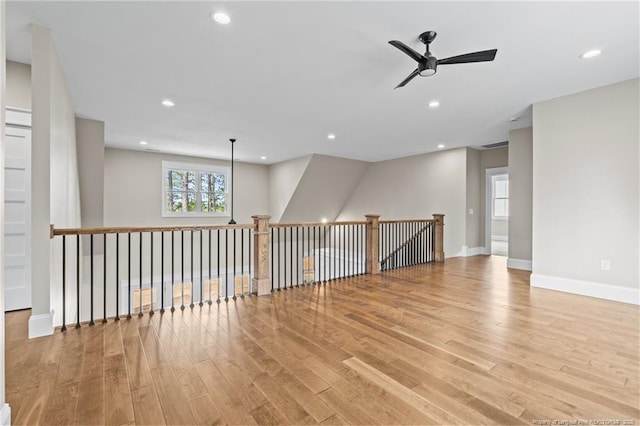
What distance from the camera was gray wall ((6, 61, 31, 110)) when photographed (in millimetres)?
3115

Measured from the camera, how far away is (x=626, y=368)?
6.77 feet

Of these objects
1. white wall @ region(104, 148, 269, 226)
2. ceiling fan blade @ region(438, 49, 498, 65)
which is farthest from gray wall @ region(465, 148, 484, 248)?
white wall @ region(104, 148, 269, 226)

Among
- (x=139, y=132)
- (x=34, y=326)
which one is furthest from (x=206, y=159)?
(x=34, y=326)

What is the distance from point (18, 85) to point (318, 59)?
323 cm

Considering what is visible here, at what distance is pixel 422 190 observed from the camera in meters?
7.81

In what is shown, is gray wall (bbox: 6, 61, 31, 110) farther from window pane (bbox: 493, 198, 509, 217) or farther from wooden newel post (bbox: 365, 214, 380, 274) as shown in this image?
window pane (bbox: 493, 198, 509, 217)

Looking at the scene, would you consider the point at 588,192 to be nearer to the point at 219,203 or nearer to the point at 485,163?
the point at 485,163

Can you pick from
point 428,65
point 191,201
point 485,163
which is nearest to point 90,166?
point 191,201

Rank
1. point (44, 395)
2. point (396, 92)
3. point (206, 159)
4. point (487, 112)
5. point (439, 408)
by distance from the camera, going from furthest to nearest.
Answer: point (206, 159) → point (487, 112) → point (396, 92) → point (44, 395) → point (439, 408)

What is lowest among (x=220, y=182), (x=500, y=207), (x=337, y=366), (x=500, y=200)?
(x=337, y=366)

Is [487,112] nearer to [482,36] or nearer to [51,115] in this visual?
[482,36]

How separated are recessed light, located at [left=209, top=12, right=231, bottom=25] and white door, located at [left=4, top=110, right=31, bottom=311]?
2.53 meters

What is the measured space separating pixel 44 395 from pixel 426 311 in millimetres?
3146

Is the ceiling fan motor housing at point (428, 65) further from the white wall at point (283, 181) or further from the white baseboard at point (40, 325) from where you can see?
the white wall at point (283, 181)
